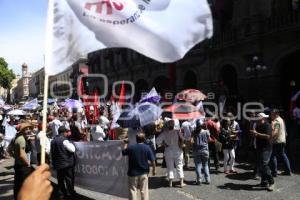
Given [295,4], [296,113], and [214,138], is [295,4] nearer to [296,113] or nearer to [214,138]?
[296,113]

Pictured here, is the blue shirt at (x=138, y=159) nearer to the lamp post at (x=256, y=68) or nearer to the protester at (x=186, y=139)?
the protester at (x=186, y=139)

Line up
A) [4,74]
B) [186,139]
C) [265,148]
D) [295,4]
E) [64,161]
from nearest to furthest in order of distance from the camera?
[64,161] → [265,148] → [186,139] → [295,4] → [4,74]

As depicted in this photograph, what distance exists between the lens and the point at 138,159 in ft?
23.9

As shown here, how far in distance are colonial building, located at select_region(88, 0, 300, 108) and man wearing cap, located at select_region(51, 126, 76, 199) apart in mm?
13959

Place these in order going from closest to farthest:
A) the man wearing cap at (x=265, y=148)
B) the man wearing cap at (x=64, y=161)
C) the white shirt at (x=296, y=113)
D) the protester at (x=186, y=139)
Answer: the man wearing cap at (x=64, y=161), the man wearing cap at (x=265, y=148), the protester at (x=186, y=139), the white shirt at (x=296, y=113)

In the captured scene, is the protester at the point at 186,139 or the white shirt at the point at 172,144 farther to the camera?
the protester at the point at 186,139

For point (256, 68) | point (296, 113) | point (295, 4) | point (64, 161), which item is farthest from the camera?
point (295, 4)

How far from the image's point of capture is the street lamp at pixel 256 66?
20159 mm

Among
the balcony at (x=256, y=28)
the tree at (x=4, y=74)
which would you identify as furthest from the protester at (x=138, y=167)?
the tree at (x=4, y=74)

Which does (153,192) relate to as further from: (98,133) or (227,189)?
(98,133)

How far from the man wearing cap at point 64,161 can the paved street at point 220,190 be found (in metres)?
0.47

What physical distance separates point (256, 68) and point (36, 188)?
62.9 ft

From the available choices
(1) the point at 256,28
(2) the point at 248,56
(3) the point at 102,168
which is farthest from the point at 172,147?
(1) the point at 256,28

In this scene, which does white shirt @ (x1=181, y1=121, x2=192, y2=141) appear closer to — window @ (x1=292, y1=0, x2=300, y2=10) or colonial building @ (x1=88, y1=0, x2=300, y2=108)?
colonial building @ (x1=88, y1=0, x2=300, y2=108)
